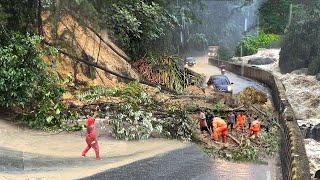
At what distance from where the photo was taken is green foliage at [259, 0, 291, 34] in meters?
61.2

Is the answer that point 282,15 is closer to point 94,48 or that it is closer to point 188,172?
point 94,48

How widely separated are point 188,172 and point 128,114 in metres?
3.90

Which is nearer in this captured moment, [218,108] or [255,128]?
[255,128]

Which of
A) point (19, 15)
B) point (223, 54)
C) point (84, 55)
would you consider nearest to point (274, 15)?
point (223, 54)

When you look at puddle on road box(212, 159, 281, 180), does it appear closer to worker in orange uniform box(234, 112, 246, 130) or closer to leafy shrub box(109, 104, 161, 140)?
worker in orange uniform box(234, 112, 246, 130)

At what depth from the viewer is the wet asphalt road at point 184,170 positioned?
12.6 meters

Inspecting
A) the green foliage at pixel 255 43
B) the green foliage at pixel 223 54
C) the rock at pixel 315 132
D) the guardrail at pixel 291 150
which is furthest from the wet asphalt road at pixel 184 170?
the green foliage at pixel 255 43

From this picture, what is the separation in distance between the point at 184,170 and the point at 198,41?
2168 inches

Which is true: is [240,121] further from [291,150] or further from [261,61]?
[261,61]

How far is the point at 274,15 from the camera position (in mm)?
62375

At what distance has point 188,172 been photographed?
13.1 m

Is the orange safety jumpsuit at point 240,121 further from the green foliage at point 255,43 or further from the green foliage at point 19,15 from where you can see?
the green foliage at point 255,43

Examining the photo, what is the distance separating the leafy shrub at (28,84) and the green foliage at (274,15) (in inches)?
1916

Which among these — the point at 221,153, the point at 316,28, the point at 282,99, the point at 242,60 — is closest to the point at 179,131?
the point at 221,153
